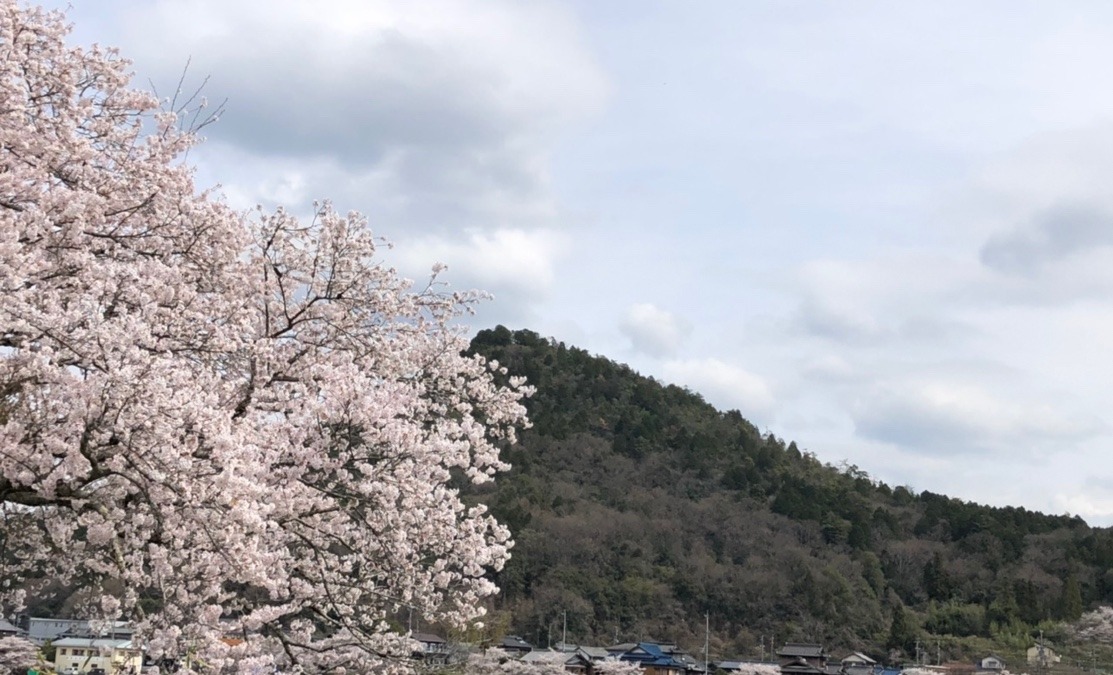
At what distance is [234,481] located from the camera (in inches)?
248

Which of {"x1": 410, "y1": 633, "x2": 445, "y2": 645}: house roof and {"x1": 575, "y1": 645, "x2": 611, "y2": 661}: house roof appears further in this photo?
{"x1": 575, "y1": 645, "x2": 611, "y2": 661}: house roof

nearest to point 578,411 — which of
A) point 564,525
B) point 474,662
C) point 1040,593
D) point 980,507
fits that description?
point 564,525

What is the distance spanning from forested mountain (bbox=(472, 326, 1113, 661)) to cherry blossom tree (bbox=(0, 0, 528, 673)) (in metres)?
50.6

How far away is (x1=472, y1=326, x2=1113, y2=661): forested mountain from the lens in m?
70.7

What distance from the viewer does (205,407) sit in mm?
6547

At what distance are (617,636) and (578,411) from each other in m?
37.3

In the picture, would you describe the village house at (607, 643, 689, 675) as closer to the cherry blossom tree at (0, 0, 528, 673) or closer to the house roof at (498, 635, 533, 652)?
the house roof at (498, 635, 533, 652)

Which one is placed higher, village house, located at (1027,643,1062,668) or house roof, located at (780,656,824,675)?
village house, located at (1027,643,1062,668)

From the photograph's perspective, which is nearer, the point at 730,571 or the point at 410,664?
the point at 410,664

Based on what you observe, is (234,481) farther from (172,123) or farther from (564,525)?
(564,525)

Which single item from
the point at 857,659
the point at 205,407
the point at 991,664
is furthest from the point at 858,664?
the point at 205,407

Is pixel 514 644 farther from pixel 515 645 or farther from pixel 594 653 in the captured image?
pixel 594 653

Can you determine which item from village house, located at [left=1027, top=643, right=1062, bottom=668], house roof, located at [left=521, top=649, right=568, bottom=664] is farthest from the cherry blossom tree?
village house, located at [left=1027, top=643, right=1062, bottom=668]

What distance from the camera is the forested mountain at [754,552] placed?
70.7 metres
